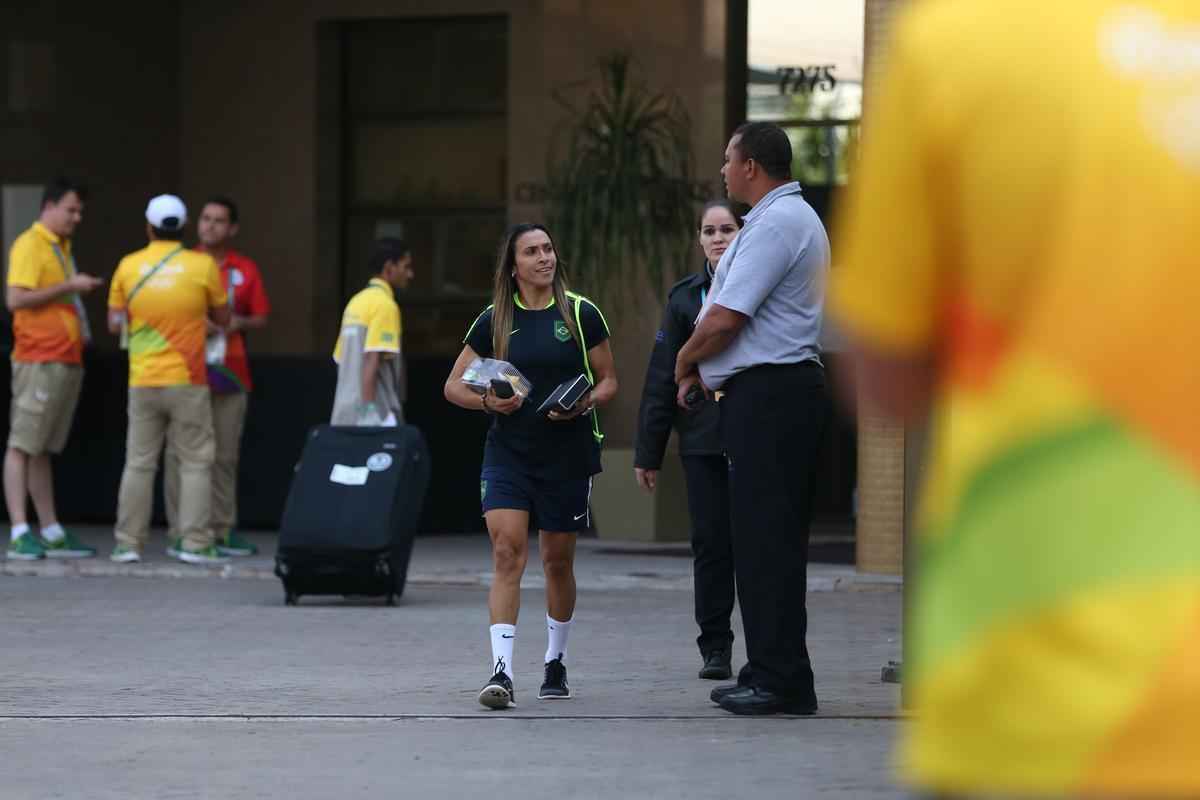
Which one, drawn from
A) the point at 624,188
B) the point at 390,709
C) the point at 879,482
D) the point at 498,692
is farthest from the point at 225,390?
the point at 498,692

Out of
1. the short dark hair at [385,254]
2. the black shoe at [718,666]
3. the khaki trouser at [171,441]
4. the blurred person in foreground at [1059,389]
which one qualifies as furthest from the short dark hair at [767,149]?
the khaki trouser at [171,441]

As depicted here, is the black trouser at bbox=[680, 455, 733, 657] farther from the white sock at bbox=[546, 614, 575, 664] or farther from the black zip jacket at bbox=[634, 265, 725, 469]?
the white sock at bbox=[546, 614, 575, 664]

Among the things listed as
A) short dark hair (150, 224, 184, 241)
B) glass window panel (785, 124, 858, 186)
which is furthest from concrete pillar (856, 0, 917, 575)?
short dark hair (150, 224, 184, 241)

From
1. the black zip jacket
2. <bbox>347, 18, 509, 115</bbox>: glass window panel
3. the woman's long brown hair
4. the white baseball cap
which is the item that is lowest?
the black zip jacket

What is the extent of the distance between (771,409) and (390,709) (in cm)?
165

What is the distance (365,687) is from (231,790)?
1.96m

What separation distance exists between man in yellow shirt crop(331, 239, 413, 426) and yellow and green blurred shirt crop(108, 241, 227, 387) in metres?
1.09

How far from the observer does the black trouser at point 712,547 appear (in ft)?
26.8

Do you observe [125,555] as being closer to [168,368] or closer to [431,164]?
[168,368]

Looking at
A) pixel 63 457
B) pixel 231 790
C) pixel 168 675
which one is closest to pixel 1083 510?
pixel 231 790

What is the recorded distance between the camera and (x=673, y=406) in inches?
331

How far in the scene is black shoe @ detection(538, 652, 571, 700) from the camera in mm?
7473

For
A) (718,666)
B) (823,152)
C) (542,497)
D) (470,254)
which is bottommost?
(718,666)

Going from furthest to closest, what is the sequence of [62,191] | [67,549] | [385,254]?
[67,549] < [62,191] < [385,254]
